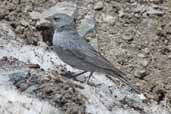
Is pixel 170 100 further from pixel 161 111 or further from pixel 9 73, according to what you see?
pixel 9 73

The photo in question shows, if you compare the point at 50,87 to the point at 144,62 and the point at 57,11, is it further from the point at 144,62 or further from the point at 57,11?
the point at 57,11

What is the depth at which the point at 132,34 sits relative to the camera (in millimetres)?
10992

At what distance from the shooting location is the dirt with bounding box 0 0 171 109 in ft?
34.1

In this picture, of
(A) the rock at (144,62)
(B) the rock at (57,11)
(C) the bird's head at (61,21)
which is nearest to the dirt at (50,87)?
(C) the bird's head at (61,21)

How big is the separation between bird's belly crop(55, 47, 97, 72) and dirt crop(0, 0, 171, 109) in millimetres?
1309

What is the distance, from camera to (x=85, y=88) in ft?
29.2

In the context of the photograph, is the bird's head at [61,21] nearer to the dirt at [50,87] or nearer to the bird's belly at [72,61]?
the bird's belly at [72,61]

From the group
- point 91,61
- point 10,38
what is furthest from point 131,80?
point 10,38

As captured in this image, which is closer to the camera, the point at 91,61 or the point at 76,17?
the point at 91,61

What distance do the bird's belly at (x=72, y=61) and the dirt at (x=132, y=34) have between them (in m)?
1.31

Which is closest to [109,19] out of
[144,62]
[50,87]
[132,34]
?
[132,34]

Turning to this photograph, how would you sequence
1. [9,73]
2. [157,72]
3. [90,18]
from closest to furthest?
[9,73] → [157,72] → [90,18]

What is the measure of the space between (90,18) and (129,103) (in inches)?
97.0

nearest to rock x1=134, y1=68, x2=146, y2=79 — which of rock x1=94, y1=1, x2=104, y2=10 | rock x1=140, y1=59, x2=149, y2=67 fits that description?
rock x1=140, y1=59, x2=149, y2=67
